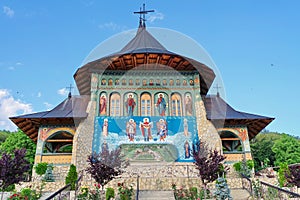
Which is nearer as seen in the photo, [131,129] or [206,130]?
[131,129]

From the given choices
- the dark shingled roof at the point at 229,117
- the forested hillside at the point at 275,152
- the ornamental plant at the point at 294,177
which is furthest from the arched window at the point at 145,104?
the forested hillside at the point at 275,152

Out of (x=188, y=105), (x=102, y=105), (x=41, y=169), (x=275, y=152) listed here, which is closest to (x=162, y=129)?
(x=188, y=105)

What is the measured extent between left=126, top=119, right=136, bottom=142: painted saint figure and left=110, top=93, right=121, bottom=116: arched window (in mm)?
888

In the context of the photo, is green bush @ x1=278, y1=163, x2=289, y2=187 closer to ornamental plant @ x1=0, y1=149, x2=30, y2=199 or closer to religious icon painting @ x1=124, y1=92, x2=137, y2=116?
religious icon painting @ x1=124, y1=92, x2=137, y2=116

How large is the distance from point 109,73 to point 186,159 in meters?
6.86

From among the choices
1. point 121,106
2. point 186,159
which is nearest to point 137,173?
point 186,159

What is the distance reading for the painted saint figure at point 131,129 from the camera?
1502cm

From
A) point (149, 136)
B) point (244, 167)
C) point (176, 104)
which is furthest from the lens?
point (176, 104)

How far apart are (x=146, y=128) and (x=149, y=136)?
1.68 feet

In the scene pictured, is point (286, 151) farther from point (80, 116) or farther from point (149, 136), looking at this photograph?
point (80, 116)

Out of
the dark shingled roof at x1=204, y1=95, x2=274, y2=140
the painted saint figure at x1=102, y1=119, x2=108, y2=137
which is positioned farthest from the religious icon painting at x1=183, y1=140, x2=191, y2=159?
the painted saint figure at x1=102, y1=119, x2=108, y2=137

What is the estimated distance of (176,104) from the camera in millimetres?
16172

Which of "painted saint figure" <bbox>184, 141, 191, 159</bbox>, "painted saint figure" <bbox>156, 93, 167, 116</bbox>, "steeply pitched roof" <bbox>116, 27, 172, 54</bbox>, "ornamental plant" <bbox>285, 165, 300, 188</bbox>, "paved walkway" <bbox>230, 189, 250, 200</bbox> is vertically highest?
"steeply pitched roof" <bbox>116, 27, 172, 54</bbox>

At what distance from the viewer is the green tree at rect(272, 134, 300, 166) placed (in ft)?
96.0
